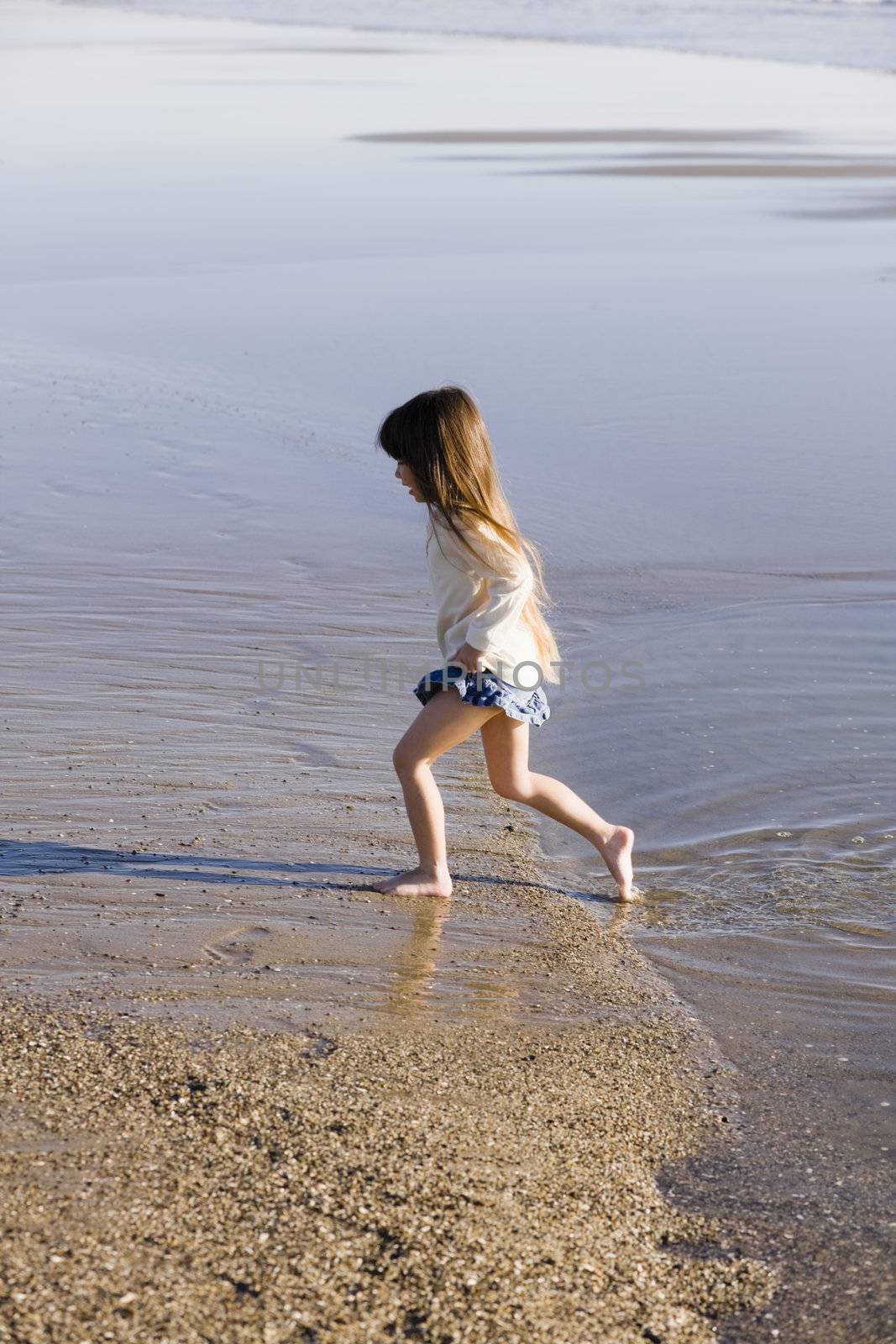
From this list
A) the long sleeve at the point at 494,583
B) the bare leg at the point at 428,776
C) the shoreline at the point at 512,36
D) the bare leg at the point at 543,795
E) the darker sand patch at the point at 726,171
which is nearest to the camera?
the long sleeve at the point at 494,583

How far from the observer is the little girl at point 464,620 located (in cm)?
393

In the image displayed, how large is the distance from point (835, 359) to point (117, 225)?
803 centimetres

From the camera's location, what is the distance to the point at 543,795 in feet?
13.9

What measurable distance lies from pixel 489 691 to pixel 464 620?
0.21 metres

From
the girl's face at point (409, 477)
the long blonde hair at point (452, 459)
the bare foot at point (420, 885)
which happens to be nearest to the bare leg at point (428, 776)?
the bare foot at point (420, 885)

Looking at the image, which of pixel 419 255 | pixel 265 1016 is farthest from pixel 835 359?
pixel 265 1016

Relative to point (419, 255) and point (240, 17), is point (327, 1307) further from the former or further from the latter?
point (240, 17)

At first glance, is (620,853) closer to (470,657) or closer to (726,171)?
(470,657)

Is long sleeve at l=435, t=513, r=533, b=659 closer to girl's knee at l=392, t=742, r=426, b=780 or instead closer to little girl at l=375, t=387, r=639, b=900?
little girl at l=375, t=387, r=639, b=900

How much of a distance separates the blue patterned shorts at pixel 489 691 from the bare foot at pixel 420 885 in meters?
0.50

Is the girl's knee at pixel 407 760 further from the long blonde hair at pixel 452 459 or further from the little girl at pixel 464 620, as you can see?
the long blonde hair at pixel 452 459

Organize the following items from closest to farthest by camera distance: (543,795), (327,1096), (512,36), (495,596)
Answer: (327,1096) → (495,596) → (543,795) → (512,36)

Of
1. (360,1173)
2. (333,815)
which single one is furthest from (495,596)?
(360,1173)

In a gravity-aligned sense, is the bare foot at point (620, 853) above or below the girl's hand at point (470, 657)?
below
